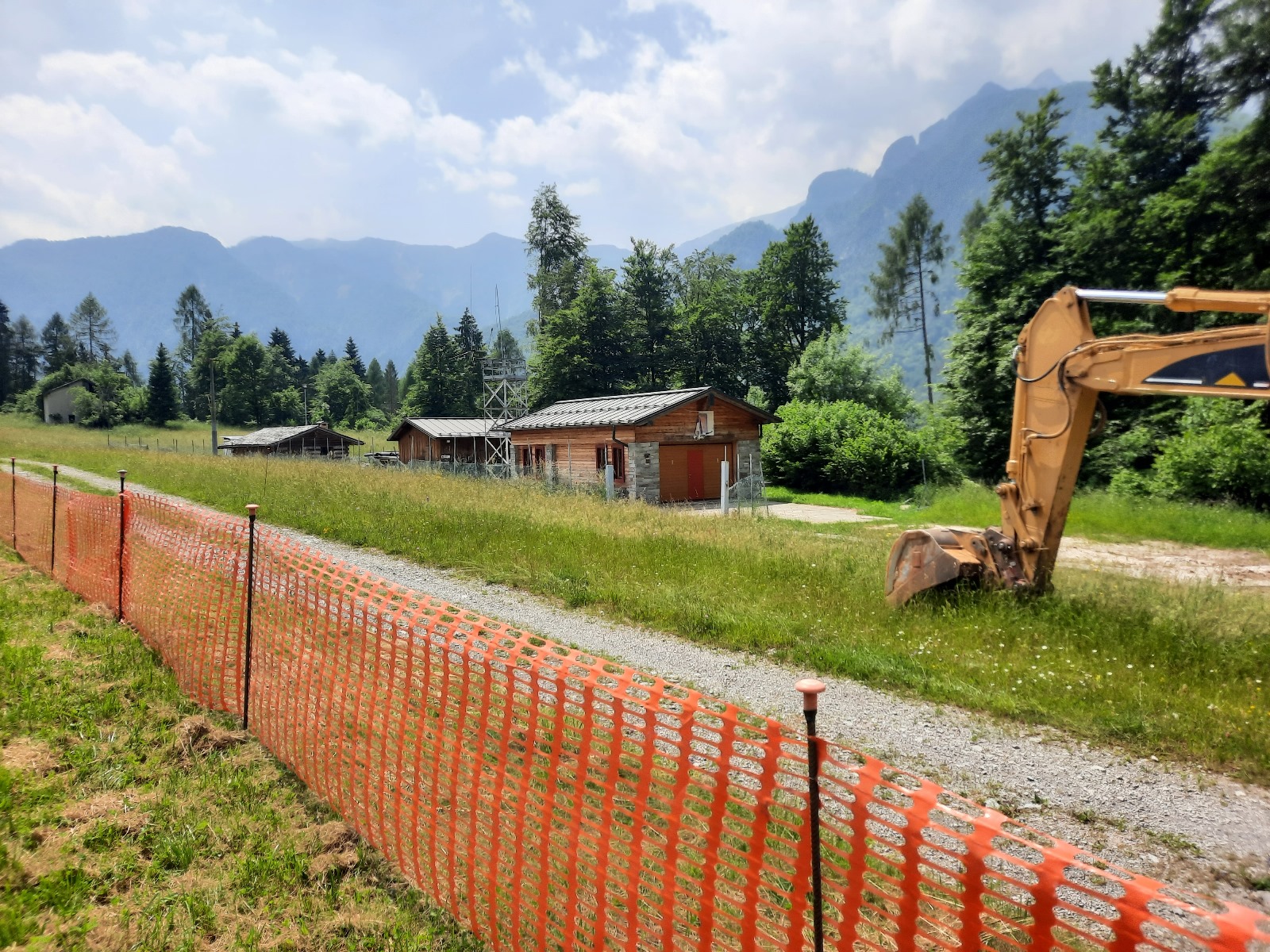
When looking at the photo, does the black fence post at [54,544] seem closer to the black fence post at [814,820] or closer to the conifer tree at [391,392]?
the black fence post at [814,820]

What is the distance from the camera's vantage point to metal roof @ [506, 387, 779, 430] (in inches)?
999

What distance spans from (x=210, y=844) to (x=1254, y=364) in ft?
27.6

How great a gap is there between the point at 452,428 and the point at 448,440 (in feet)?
2.61

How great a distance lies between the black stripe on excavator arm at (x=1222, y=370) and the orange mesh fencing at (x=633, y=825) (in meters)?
4.56

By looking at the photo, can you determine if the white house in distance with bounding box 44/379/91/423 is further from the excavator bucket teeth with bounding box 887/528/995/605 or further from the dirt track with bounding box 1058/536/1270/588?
the dirt track with bounding box 1058/536/1270/588

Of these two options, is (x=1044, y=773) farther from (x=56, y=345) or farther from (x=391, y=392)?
(x=56, y=345)

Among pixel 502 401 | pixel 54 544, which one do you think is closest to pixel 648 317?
pixel 502 401

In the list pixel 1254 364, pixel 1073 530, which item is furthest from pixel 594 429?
pixel 1254 364

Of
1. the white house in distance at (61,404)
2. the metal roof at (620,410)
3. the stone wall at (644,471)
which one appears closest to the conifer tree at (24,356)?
the white house in distance at (61,404)

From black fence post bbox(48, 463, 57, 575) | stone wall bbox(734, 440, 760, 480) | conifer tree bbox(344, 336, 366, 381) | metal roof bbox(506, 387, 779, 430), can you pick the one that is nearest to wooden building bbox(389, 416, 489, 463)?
metal roof bbox(506, 387, 779, 430)

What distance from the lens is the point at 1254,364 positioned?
18.8 ft

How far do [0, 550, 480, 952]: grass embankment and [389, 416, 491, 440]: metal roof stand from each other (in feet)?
121

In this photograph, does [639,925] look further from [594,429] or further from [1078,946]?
[594,429]

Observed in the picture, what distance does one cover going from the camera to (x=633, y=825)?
2.83m
